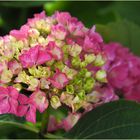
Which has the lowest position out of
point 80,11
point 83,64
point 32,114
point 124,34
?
point 32,114

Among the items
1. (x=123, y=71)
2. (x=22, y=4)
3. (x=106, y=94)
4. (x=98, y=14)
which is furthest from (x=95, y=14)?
(x=106, y=94)

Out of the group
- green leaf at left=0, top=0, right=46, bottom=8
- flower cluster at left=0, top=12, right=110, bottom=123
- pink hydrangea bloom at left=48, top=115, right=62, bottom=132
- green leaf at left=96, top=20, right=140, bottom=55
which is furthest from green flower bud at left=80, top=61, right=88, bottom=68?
green leaf at left=0, top=0, right=46, bottom=8

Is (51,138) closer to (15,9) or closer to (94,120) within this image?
(94,120)

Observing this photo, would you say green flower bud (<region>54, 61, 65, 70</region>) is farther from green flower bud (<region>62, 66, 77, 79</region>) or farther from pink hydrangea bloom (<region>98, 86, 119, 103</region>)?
pink hydrangea bloom (<region>98, 86, 119, 103</region>)

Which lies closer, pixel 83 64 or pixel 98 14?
pixel 83 64

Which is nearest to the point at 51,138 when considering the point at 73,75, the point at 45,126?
the point at 45,126

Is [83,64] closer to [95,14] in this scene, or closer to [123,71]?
[123,71]
